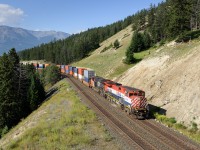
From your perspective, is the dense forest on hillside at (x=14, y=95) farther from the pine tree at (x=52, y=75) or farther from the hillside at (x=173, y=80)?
the pine tree at (x=52, y=75)

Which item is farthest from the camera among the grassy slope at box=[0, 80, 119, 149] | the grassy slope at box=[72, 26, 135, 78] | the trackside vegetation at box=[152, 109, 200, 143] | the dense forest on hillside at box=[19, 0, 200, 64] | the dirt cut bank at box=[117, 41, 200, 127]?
the grassy slope at box=[72, 26, 135, 78]

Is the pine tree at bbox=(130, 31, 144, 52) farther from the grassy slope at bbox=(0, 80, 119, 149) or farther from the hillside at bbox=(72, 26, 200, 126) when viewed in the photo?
the grassy slope at bbox=(0, 80, 119, 149)

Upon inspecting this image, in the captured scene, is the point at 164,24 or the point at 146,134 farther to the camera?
the point at 164,24

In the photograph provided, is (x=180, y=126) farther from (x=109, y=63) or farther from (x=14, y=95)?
(x=109, y=63)

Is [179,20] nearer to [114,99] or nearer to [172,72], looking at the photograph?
[172,72]

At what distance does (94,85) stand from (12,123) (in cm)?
2112

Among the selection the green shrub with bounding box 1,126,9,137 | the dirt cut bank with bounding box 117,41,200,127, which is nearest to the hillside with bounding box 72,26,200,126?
the dirt cut bank with bounding box 117,41,200,127

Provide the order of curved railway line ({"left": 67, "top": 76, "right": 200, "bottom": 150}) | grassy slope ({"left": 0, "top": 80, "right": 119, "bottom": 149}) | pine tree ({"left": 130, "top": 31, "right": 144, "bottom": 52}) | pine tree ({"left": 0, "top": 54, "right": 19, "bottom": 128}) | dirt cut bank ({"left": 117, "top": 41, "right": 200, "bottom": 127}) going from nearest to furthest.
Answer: curved railway line ({"left": 67, "top": 76, "right": 200, "bottom": 150}) < grassy slope ({"left": 0, "top": 80, "right": 119, "bottom": 149}) < dirt cut bank ({"left": 117, "top": 41, "right": 200, "bottom": 127}) < pine tree ({"left": 0, "top": 54, "right": 19, "bottom": 128}) < pine tree ({"left": 130, "top": 31, "right": 144, "bottom": 52})

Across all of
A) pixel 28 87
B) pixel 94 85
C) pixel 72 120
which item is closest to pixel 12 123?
pixel 28 87

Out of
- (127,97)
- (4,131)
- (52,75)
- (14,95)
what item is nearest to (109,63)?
(52,75)

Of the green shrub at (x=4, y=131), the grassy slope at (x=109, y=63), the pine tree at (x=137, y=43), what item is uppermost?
the pine tree at (x=137, y=43)

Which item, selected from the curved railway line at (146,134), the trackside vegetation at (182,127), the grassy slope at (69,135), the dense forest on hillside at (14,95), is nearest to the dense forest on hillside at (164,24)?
the trackside vegetation at (182,127)

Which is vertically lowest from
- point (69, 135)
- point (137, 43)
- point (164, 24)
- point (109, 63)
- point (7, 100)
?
point (7, 100)

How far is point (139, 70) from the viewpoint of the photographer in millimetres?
58188
